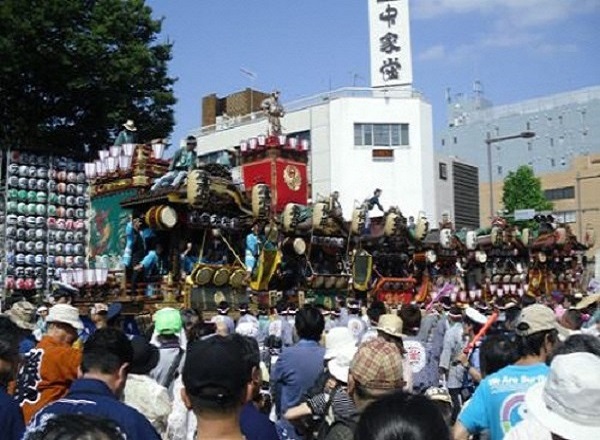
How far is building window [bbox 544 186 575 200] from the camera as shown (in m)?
66.8

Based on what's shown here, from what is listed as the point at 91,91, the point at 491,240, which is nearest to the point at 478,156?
the point at 491,240

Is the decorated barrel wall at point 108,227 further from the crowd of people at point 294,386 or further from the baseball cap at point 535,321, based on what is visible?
the baseball cap at point 535,321

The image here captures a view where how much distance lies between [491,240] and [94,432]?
107 feet

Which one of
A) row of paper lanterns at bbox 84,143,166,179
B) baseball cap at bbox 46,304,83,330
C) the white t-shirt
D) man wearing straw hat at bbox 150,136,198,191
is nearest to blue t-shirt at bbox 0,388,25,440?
baseball cap at bbox 46,304,83,330

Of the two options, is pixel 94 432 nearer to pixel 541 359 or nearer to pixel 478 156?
pixel 541 359

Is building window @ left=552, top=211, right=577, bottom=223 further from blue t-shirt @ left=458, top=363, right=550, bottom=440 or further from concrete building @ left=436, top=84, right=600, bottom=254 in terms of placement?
blue t-shirt @ left=458, top=363, right=550, bottom=440

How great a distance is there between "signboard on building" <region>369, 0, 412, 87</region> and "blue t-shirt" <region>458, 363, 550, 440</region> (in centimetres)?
4506

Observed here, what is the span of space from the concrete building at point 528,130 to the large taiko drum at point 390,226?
43.3 metres

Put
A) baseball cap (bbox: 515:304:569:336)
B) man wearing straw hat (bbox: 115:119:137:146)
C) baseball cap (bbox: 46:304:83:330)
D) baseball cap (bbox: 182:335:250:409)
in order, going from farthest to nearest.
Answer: man wearing straw hat (bbox: 115:119:137:146), baseball cap (bbox: 46:304:83:330), baseball cap (bbox: 515:304:569:336), baseball cap (bbox: 182:335:250:409)

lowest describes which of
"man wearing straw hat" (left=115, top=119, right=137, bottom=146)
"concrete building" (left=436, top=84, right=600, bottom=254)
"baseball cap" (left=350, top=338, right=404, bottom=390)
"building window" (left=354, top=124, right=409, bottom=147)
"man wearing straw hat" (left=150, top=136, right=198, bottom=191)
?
"baseball cap" (left=350, top=338, right=404, bottom=390)

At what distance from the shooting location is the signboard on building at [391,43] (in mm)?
48188

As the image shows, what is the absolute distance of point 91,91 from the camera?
1124 inches

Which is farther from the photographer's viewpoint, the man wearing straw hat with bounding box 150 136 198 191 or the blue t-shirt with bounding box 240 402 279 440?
the man wearing straw hat with bounding box 150 136 198 191

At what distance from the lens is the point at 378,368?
142 inches
